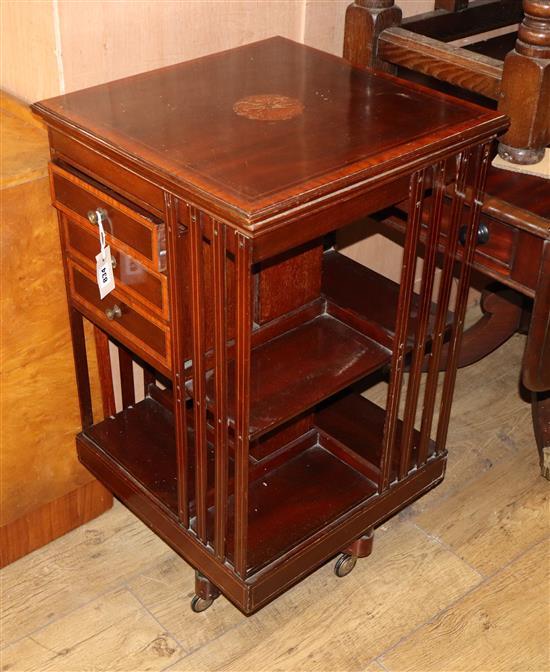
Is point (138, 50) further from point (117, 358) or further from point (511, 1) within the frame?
point (511, 1)

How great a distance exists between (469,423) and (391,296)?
0.69 metres

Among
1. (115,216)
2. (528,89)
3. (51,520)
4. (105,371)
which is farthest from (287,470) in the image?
(528,89)

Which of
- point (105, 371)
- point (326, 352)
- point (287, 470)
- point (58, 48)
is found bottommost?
point (287, 470)

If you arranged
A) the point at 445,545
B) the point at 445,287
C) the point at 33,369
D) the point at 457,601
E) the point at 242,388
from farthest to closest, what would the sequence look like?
the point at 445,545 → the point at 457,601 → the point at 33,369 → the point at 445,287 → the point at 242,388

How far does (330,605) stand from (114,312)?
0.77m

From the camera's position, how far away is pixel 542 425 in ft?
7.50

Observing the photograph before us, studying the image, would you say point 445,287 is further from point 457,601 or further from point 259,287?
point 457,601

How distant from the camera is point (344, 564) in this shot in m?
1.96

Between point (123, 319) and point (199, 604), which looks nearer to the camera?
point (123, 319)

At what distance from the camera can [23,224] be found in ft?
5.50

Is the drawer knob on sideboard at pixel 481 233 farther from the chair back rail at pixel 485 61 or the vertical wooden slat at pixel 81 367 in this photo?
the vertical wooden slat at pixel 81 367

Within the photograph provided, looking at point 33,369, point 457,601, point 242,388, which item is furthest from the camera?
point 457,601

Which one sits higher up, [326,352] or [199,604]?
[326,352]

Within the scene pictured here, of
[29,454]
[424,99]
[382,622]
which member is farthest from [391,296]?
[29,454]
